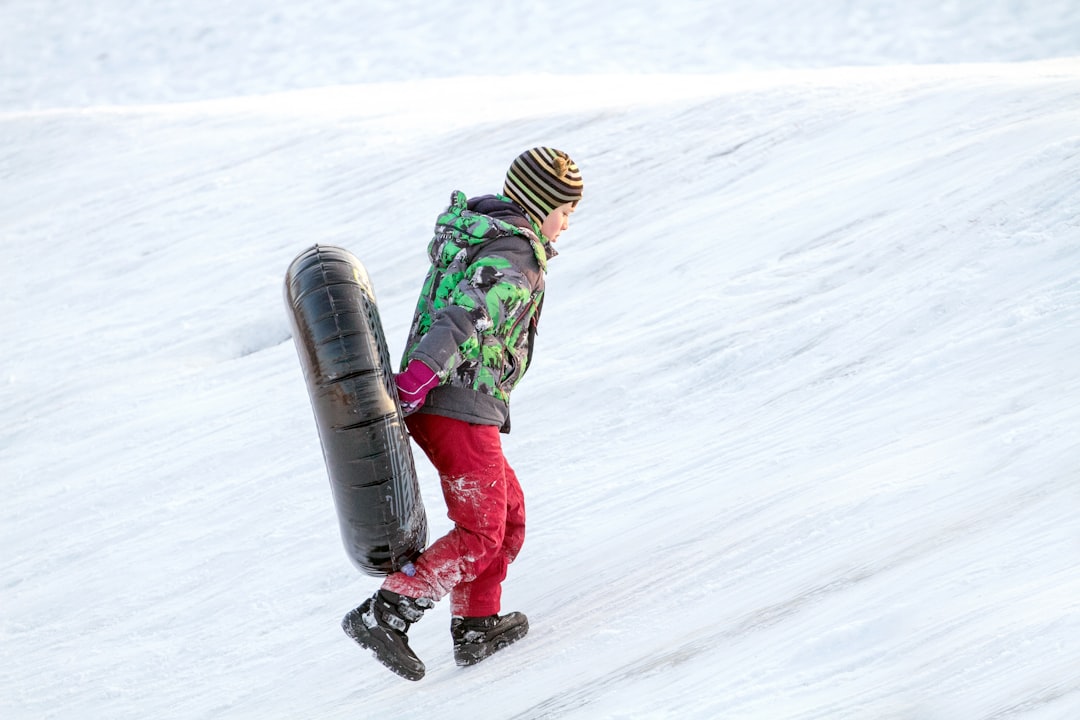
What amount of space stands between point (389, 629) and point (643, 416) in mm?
1711

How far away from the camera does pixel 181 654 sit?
11.9 ft

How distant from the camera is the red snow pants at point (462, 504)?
9.43ft

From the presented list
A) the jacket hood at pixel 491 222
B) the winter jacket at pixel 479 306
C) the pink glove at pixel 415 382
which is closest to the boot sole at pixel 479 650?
the winter jacket at pixel 479 306

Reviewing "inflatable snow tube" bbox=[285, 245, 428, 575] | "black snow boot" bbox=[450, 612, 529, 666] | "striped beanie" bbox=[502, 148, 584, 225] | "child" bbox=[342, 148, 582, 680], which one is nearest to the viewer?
"inflatable snow tube" bbox=[285, 245, 428, 575]

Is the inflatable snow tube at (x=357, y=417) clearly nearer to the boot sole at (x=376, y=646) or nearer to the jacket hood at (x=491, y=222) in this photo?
the boot sole at (x=376, y=646)

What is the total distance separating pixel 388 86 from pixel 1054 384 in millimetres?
9199

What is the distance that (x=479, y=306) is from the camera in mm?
2773

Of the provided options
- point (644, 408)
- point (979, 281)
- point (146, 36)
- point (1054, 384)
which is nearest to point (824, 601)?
point (1054, 384)

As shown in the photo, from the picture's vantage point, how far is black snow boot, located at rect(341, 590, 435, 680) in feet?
9.29

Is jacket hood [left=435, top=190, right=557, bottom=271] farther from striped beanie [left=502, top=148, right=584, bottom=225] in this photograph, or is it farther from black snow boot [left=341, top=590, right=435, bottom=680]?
black snow boot [left=341, top=590, right=435, bottom=680]

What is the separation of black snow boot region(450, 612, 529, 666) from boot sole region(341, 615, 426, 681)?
0.97 feet

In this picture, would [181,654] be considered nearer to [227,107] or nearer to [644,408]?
[644,408]

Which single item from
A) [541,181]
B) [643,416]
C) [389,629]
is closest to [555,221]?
[541,181]

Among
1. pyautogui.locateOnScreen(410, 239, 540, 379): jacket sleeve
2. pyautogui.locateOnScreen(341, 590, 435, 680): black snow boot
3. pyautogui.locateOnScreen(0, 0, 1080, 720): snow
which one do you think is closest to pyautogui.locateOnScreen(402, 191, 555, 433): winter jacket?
pyautogui.locateOnScreen(410, 239, 540, 379): jacket sleeve
